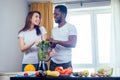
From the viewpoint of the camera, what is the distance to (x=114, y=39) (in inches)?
104

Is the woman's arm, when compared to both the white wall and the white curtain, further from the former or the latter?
the white curtain

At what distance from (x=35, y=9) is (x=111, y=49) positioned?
3.31 ft

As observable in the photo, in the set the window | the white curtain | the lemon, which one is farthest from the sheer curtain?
the white curtain

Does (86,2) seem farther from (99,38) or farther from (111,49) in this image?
(111,49)

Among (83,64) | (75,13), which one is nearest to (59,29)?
(75,13)

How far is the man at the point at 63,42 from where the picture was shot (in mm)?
2285

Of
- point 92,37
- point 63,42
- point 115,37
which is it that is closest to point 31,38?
point 63,42

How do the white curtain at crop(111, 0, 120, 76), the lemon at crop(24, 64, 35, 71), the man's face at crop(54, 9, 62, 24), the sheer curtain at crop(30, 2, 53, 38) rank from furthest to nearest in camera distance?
the white curtain at crop(111, 0, 120, 76) → the sheer curtain at crop(30, 2, 53, 38) → the man's face at crop(54, 9, 62, 24) → the lemon at crop(24, 64, 35, 71)

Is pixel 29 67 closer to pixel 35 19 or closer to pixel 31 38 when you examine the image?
pixel 31 38

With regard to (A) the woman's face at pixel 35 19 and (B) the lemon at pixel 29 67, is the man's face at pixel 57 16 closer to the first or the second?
(A) the woman's face at pixel 35 19

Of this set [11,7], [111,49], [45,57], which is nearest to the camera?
[45,57]

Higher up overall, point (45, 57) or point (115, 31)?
point (115, 31)

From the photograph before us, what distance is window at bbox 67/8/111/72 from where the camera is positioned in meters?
2.64

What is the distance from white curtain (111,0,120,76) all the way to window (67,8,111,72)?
0.07 meters
